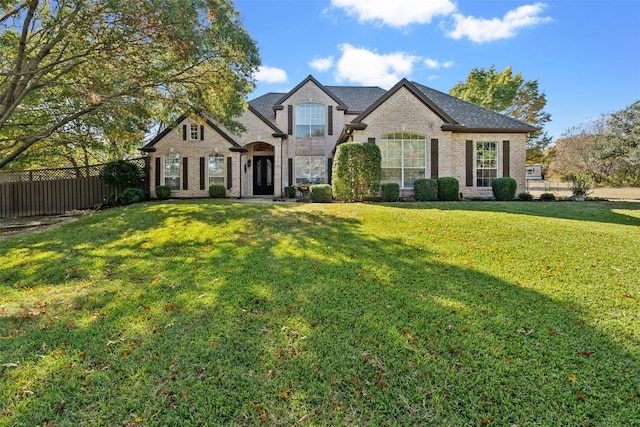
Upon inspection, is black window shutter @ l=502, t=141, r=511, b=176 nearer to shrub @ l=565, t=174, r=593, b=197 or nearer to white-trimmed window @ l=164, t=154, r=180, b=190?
shrub @ l=565, t=174, r=593, b=197

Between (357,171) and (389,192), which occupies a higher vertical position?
(357,171)

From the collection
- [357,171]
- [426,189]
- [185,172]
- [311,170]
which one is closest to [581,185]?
[426,189]

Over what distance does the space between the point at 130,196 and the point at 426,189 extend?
14153 millimetres

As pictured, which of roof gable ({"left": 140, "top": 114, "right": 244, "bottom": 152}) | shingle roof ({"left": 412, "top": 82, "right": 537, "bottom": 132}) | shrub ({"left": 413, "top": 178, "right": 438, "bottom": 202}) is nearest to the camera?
shrub ({"left": 413, "top": 178, "right": 438, "bottom": 202})

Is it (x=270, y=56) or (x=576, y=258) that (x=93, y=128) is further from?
(x=576, y=258)

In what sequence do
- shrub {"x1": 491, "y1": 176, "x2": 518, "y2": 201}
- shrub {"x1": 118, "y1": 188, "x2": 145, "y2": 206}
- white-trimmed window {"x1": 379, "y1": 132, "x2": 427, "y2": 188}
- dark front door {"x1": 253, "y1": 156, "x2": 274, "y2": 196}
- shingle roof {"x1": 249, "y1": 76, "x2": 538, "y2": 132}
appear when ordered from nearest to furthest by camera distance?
shrub {"x1": 491, "y1": 176, "x2": 518, "y2": 201} → shingle roof {"x1": 249, "y1": 76, "x2": 538, "y2": 132} → white-trimmed window {"x1": 379, "y1": 132, "x2": 427, "y2": 188} → shrub {"x1": 118, "y1": 188, "x2": 145, "y2": 206} → dark front door {"x1": 253, "y1": 156, "x2": 274, "y2": 196}

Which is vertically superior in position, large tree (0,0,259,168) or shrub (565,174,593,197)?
large tree (0,0,259,168)

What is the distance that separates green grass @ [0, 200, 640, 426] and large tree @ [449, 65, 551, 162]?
27.7 meters

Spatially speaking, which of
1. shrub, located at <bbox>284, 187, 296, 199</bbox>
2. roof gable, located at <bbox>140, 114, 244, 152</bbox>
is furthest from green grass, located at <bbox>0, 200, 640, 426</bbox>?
roof gable, located at <bbox>140, 114, 244, 152</bbox>

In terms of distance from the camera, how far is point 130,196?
14.8m

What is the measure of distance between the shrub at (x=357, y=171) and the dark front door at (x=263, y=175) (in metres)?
10.1

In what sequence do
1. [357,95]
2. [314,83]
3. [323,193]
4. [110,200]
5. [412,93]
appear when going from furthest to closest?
[357,95] < [314,83] < [110,200] < [412,93] < [323,193]

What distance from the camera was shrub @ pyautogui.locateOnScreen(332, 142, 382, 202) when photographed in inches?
452

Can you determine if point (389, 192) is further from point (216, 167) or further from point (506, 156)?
point (216, 167)
